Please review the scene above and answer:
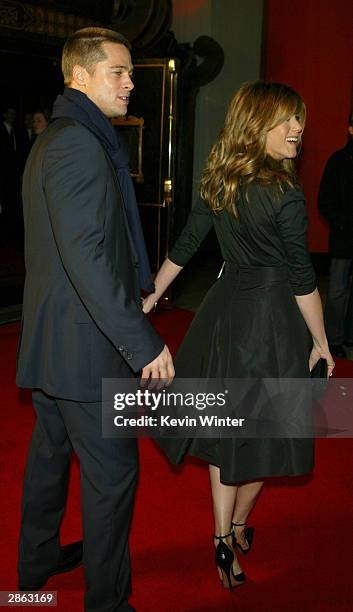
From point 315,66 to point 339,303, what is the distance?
4.06m

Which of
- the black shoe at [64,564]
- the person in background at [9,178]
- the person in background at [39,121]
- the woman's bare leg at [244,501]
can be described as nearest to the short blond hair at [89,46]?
the woman's bare leg at [244,501]

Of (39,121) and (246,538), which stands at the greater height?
(39,121)

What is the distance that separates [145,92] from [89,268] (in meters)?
4.74

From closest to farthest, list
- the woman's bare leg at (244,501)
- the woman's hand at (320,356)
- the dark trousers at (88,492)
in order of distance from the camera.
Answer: the dark trousers at (88,492) → the woman's hand at (320,356) → the woman's bare leg at (244,501)

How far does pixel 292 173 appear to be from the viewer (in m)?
2.21

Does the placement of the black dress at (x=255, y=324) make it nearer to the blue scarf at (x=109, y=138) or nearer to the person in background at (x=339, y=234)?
the blue scarf at (x=109, y=138)

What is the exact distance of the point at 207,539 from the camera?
2713 millimetres

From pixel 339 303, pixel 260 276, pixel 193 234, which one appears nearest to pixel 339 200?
pixel 339 303

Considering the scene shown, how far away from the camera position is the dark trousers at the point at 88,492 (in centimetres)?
198

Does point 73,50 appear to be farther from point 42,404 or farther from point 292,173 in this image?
point 42,404

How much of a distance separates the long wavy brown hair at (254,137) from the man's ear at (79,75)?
0.50 m

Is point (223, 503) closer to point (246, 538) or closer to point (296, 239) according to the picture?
point (246, 538)

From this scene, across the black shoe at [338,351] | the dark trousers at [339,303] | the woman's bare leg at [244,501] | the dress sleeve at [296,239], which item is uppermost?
the dress sleeve at [296,239]

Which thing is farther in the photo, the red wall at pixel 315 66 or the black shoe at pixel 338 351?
the red wall at pixel 315 66
